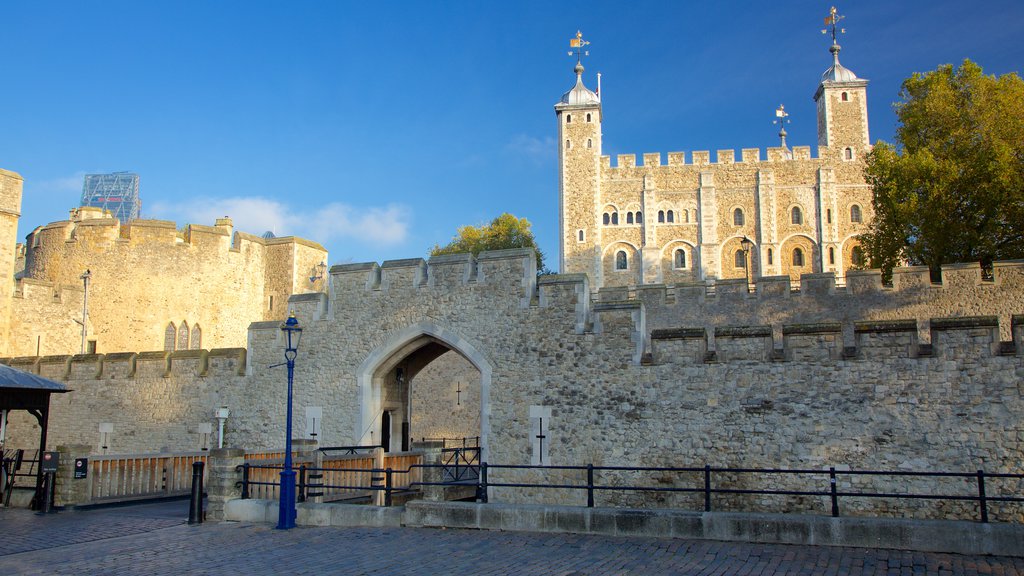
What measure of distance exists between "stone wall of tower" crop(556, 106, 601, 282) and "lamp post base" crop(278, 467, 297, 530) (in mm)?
50805

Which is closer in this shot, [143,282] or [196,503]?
[196,503]

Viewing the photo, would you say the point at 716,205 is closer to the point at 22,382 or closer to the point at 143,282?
the point at 143,282

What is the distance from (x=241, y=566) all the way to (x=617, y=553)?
4.21 m

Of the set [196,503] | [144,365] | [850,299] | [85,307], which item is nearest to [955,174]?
[850,299]

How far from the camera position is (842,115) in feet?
200

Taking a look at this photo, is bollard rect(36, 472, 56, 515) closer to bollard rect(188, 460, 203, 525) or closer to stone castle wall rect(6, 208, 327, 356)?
bollard rect(188, 460, 203, 525)

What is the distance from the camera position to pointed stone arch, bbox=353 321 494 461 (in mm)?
16641

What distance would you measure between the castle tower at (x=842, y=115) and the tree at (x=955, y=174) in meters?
37.6

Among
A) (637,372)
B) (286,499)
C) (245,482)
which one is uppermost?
(637,372)

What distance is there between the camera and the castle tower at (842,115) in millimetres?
60219

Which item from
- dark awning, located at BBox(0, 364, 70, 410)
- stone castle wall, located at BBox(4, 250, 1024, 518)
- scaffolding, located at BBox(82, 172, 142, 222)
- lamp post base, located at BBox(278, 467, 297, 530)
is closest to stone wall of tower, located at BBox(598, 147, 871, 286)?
stone castle wall, located at BBox(4, 250, 1024, 518)

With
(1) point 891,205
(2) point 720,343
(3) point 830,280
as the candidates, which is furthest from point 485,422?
(1) point 891,205

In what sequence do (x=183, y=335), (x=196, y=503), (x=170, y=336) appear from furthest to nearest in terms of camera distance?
1. (x=183, y=335)
2. (x=170, y=336)
3. (x=196, y=503)

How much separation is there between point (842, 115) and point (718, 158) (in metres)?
9.81
